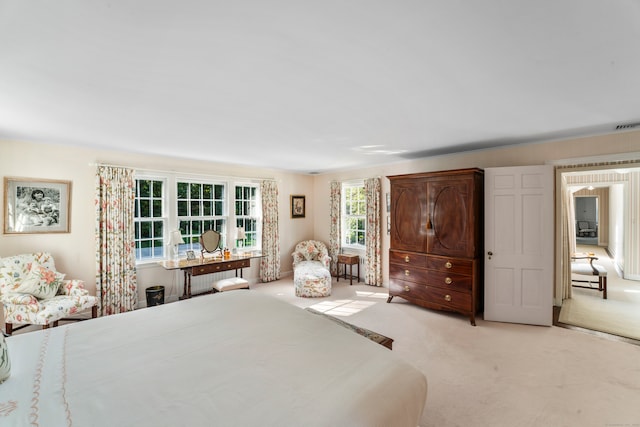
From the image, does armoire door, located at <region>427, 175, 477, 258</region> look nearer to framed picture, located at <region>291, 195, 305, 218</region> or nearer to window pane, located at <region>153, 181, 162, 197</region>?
framed picture, located at <region>291, 195, 305, 218</region>

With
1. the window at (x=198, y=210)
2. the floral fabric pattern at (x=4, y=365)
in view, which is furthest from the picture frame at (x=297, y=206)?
the floral fabric pattern at (x=4, y=365)

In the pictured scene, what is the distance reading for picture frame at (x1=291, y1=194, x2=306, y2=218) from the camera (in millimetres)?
6598

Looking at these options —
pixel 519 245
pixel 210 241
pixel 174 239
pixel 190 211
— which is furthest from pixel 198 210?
pixel 519 245

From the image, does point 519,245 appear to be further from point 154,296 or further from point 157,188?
point 157,188

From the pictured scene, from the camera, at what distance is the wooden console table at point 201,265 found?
434 cm

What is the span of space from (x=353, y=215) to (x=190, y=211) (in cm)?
332

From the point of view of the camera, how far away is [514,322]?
3.80 meters

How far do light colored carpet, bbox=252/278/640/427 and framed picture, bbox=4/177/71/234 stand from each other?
13.7 feet

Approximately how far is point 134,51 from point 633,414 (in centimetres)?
422

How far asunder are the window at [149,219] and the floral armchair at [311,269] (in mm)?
2422

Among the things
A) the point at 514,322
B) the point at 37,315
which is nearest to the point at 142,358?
the point at 37,315

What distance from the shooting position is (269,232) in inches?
236

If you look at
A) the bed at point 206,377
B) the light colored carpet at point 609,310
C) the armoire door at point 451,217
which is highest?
the armoire door at point 451,217

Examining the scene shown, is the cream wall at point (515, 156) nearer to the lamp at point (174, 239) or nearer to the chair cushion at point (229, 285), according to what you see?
the chair cushion at point (229, 285)
